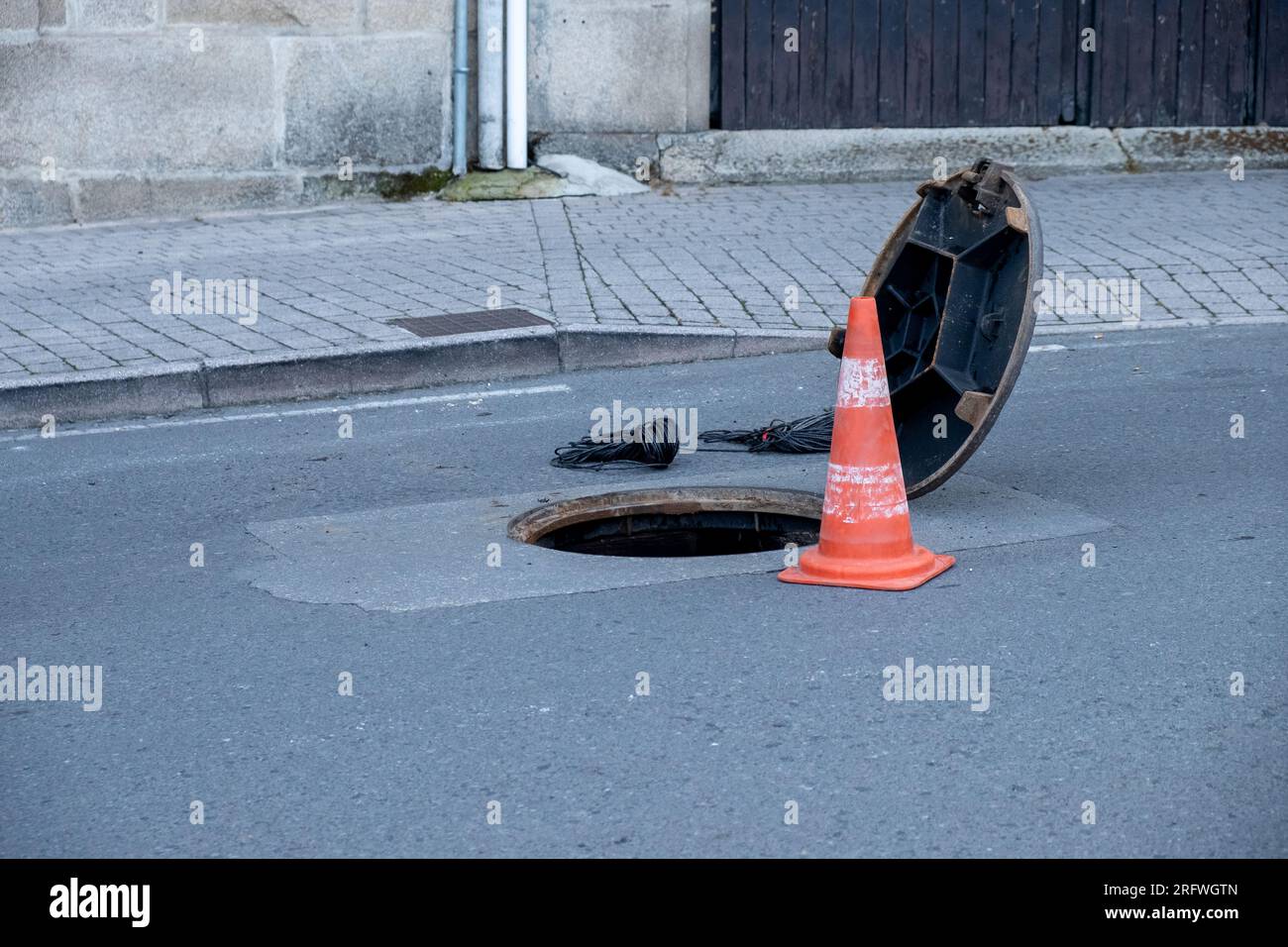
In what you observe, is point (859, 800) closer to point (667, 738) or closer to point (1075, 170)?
point (667, 738)

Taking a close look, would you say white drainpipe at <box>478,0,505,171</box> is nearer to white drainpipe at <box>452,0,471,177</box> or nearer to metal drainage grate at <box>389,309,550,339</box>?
white drainpipe at <box>452,0,471,177</box>

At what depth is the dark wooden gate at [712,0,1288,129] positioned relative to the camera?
12.6 m

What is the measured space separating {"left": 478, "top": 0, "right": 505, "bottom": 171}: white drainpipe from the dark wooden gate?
1.60 m

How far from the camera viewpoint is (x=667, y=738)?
3.96 metres

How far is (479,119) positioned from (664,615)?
8151 millimetres

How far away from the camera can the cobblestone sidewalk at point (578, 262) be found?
854 cm

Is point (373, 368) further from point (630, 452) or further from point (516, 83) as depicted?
point (516, 83)

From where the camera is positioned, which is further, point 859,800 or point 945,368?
point 945,368

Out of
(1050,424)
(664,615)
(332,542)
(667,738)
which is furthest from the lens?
(1050,424)

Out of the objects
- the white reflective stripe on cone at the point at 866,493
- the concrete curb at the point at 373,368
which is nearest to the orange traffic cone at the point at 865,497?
the white reflective stripe on cone at the point at 866,493

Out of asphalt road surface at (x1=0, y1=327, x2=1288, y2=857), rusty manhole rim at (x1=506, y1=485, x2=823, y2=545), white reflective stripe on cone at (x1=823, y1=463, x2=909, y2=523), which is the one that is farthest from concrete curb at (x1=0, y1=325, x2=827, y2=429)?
white reflective stripe on cone at (x1=823, y1=463, x2=909, y2=523)

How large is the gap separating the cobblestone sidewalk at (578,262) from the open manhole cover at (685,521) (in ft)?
8.44

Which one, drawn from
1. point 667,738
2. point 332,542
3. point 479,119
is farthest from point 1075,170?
point 667,738

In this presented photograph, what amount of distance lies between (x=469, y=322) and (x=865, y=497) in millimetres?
3765
